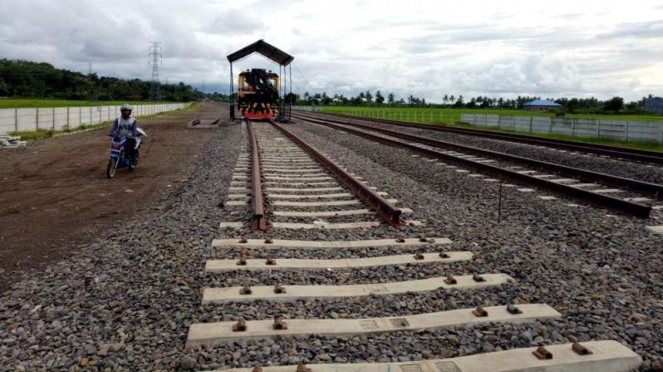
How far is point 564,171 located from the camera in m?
10.8

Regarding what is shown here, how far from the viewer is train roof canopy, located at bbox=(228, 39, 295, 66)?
27.1 metres

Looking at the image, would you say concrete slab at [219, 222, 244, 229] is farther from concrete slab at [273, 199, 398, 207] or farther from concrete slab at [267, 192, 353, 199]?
A: concrete slab at [267, 192, 353, 199]

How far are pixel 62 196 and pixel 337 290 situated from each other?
6761 mm

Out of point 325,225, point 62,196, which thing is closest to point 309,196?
point 325,225

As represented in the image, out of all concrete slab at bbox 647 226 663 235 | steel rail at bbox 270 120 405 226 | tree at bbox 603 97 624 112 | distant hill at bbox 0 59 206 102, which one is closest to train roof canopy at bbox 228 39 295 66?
steel rail at bbox 270 120 405 226

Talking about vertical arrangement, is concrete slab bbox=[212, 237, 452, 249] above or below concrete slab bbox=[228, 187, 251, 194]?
below

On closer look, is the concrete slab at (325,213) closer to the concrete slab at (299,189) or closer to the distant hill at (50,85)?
the concrete slab at (299,189)

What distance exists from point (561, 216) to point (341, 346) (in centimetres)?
486

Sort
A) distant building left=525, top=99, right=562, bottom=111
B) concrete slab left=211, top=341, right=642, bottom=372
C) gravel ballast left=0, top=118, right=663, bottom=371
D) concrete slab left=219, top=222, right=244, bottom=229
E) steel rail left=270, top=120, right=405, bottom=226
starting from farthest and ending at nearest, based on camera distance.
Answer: distant building left=525, top=99, right=562, bottom=111
steel rail left=270, top=120, right=405, bottom=226
concrete slab left=219, top=222, right=244, bottom=229
gravel ballast left=0, top=118, right=663, bottom=371
concrete slab left=211, top=341, right=642, bottom=372

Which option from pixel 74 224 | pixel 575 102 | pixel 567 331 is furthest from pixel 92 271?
pixel 575 102

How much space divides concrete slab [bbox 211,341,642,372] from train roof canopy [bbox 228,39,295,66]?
82.9 ft

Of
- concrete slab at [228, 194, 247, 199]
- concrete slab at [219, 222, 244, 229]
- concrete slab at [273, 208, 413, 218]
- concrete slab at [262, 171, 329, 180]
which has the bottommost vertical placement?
concrete slab at [219, 222, 244, 229]

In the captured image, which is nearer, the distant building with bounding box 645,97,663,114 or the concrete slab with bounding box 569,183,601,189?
the concrete slab with bounding box 569,183,601,189

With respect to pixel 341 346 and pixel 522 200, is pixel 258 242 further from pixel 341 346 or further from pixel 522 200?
pixel 522 200
